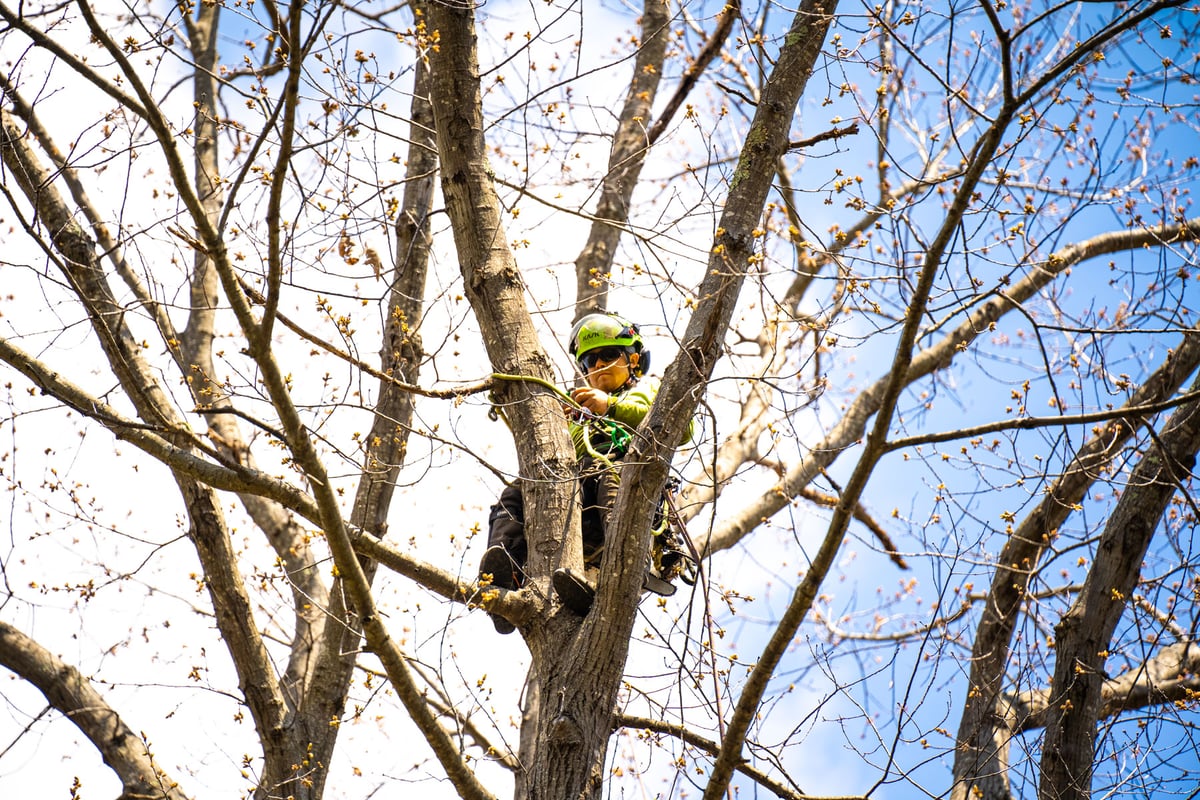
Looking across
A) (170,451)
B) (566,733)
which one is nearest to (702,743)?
(566,733)

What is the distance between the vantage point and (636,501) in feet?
10.3

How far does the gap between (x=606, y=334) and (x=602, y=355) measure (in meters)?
0.10

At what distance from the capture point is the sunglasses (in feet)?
14.8

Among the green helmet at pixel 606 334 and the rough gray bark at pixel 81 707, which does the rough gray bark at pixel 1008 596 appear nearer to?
the green helmet at pixel 606 334

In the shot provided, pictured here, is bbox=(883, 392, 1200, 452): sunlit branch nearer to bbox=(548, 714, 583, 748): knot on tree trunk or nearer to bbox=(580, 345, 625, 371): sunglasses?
bbox=(548, 714, 583, 748): knot on tree trunk

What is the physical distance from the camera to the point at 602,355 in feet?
14.8

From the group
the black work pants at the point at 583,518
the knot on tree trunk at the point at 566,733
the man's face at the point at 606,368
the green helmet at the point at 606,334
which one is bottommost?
the knot on tree trunk at the point at 566,733

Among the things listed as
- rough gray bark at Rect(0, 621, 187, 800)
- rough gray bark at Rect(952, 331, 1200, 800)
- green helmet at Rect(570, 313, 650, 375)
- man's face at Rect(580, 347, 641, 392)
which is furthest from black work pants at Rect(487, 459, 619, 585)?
rough gray bark at Rect(952, 331, 1200, 800)

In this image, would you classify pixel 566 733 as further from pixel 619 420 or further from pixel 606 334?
pixel 606 334

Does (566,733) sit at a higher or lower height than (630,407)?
lower

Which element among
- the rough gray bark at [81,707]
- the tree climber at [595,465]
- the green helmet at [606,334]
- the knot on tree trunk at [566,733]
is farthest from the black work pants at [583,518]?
the rough gray bark at [81,707]

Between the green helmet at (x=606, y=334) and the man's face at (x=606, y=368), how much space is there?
0.09ft

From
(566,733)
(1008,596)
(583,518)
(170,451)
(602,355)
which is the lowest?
(566,733)

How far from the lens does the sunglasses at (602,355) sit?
4.50 m
